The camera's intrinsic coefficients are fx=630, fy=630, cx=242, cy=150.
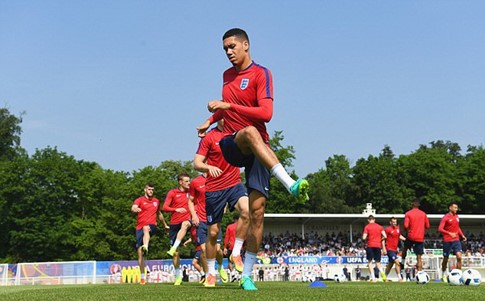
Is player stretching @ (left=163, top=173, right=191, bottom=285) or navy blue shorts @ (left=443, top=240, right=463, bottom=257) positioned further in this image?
navy blue shorts @ (left=443, top=240, right=463, bottom=257)

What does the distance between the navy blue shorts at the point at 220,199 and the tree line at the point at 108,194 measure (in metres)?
50.9

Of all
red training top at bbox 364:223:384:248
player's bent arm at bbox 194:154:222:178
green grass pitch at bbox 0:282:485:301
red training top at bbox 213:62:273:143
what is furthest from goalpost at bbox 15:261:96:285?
red training top at bbox 213:62:273:143

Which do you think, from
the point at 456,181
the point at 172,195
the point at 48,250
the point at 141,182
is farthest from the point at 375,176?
the point at 172,195

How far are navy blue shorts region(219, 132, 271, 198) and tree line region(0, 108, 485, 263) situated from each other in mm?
53961

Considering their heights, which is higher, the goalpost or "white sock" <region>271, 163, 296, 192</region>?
"white sock" <region>271, 163, 296, 192</region>

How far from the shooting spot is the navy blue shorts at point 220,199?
9781 mm

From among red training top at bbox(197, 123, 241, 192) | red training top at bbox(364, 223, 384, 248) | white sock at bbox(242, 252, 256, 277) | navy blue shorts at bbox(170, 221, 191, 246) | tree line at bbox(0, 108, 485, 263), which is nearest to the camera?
white sock at bbox(242, 252, 256, 277)

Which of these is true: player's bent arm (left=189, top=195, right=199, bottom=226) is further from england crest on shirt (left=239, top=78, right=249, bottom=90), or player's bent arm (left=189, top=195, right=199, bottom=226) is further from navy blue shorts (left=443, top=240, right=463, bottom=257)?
navy blue shorts (left=443, top=240, right=463, bottom=257)

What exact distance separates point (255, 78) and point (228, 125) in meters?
0.71

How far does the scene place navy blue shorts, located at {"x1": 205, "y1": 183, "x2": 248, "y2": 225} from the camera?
385 inches

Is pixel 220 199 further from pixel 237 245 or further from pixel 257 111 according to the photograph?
pixel 257 111

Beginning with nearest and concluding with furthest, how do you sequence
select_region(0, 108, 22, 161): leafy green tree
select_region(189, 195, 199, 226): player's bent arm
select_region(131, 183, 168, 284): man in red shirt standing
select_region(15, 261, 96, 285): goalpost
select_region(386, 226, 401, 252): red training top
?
1. select_region(189, 195, 199, 226): player's bent arm
2. select_region(131, 183, 168, 284): man in red shirt standing
3. select_region(386, 226, 401, 252): red training top
4. select_region(15, 261, 96, 285): goalpost
5. select_region(0, 108, 22, 161): leafy green tree

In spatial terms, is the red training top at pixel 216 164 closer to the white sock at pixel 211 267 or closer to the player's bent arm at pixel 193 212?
the white sock at pixel 211 267

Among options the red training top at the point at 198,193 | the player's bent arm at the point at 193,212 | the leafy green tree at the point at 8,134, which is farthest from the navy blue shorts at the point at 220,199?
the leafy green tree at the point at 8,134
